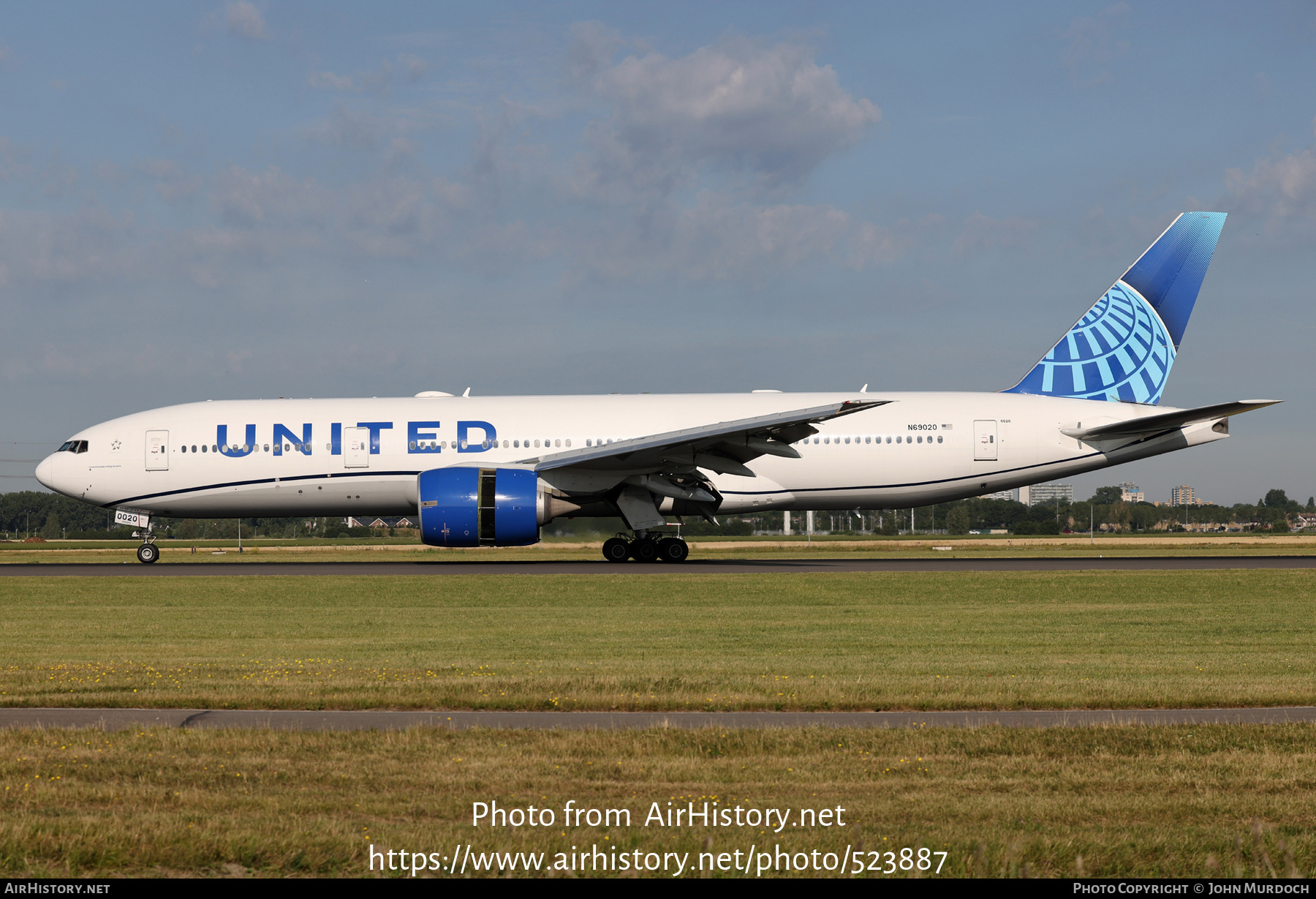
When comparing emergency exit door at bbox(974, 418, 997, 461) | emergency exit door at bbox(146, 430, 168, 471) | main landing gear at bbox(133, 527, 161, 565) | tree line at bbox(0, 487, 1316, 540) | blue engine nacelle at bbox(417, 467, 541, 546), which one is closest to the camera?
blue engine nacelle at bbox(417, 467, 541, 546)

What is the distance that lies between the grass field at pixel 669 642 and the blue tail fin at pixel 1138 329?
8613 mm

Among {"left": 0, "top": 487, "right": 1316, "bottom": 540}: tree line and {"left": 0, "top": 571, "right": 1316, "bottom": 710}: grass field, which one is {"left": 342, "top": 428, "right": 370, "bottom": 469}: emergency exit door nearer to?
{"left": 0, "top": 571, "right": 1316, "bottom": 710}: grass field

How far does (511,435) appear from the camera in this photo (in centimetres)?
2716

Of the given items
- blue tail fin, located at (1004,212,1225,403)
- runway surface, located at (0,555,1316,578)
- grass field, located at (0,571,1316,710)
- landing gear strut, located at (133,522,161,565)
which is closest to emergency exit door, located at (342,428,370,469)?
runway surface, located at (0,555,1316,578)

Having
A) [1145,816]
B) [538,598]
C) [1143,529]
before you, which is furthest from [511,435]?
[1143,529]

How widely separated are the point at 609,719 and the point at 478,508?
1600 cm

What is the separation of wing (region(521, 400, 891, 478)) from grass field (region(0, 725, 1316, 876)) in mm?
16069

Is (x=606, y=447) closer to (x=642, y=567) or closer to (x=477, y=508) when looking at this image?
(x=642, y=567)

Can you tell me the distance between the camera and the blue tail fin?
96.4ft

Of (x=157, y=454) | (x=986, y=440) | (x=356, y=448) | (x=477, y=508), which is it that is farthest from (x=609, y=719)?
(x=157, y=454)

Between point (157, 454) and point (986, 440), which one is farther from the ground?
point (157, 454)

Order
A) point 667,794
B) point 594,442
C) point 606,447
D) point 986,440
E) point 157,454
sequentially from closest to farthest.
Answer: point 667,794 < point 606,447 < point 594,442 < point 986,440 < point 157,454

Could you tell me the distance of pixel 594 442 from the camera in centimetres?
2702
